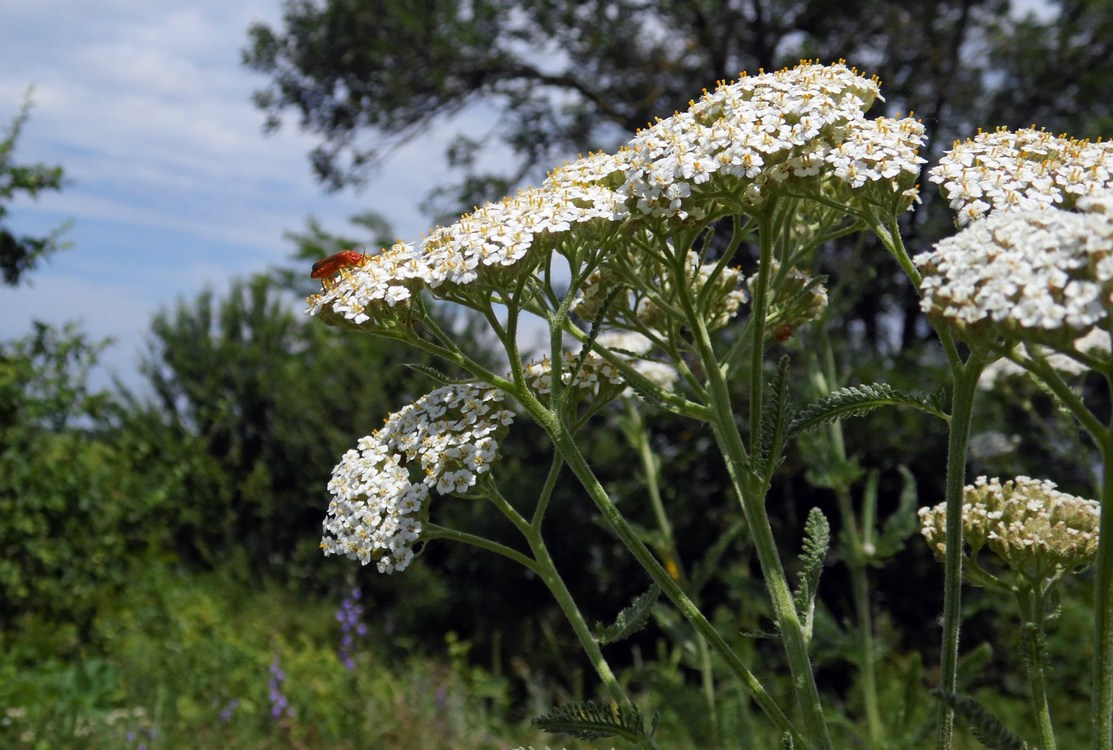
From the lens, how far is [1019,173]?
1.64 m

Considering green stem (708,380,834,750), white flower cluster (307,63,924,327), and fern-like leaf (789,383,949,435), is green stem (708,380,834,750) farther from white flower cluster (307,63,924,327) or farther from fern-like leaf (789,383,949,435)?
white flower cluster (307,63,924,327)

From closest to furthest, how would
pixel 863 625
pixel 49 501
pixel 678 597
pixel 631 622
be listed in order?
pixel 678 597
pixel 631 622
pixel 863 625
pixel 49 501

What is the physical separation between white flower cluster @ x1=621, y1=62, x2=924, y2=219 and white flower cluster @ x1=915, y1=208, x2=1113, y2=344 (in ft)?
1.02

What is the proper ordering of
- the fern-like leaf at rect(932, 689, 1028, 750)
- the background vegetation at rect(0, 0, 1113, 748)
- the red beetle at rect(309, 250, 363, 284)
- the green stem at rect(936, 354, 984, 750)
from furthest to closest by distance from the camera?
the background vegetation at rect(0, 0, 1113, 748)
the red beetle at rect(309, 250, 363, 284)
the green stem at rect(936, 354, 984, 750)
the fern-like leaf at rect(932, 689, 1028, 750)

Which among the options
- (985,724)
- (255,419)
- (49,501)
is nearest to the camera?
(985,724)

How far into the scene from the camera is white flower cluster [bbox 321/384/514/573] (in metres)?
1.86

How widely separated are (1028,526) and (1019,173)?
0.67 m

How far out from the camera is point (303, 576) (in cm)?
953

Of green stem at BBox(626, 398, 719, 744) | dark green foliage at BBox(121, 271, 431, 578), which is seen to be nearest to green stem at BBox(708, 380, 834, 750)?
green stem at BBox(626, 398, 719, 744)

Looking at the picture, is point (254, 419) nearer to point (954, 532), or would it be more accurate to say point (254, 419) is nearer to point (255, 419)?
point (255, 419)

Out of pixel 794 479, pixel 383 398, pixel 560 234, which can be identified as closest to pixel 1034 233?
pixel 560 234

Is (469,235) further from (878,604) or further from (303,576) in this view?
(303,576)

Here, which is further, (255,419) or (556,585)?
(255,419)

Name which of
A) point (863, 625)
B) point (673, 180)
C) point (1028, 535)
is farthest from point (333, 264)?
point (863, 625)
